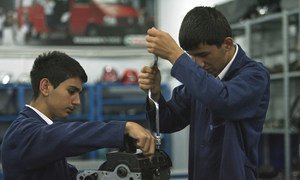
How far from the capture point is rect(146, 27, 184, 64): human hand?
145cm

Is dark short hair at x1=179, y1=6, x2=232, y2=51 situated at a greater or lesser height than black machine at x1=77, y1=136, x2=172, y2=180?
greater

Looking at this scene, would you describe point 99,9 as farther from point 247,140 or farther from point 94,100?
point 247,140

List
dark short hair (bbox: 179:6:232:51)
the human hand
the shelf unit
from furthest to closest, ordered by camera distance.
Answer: the shelf unit, dark short hair (bbox: 179:6:232:51), the human hand

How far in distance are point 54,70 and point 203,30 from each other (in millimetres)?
484

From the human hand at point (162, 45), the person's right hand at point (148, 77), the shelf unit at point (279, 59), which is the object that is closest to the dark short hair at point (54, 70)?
the person's right hand at point (148, 77)

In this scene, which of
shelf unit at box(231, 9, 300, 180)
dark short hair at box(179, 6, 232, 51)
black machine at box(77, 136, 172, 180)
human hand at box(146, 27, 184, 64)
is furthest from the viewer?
shelf unit at box(231, 9, 300, 180)

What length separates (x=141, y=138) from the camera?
136cm

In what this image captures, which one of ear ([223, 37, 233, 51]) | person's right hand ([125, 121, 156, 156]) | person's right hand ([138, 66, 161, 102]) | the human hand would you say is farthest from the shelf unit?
person's right hand ([125, 121, 156, 156])

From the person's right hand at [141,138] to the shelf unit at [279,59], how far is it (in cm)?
292

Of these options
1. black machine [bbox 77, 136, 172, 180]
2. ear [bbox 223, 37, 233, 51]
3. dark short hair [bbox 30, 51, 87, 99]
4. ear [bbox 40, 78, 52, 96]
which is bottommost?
black machine [bbox 77, 136, 172, 180]

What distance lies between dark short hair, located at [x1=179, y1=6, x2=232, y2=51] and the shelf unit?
2600 millimetres

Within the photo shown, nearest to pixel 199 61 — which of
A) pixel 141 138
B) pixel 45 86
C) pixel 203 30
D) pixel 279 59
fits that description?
pixel 203 30

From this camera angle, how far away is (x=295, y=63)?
4.20m

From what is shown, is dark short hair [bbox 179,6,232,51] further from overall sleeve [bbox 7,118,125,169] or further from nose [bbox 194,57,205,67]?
overall sleeve [bbox 7,118,125,169]
